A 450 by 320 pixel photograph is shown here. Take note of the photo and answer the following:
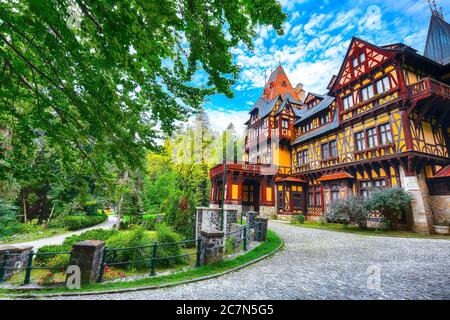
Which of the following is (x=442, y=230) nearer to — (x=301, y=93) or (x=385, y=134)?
(x=385, y=134)

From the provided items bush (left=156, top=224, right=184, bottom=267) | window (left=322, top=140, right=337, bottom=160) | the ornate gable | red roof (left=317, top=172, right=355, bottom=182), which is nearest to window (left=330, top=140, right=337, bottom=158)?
window (left=322, top=140, right=337, bottom=160)

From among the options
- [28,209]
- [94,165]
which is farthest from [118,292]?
[28,209]

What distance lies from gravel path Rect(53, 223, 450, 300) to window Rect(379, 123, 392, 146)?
374 inches

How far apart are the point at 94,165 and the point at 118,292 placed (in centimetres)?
297

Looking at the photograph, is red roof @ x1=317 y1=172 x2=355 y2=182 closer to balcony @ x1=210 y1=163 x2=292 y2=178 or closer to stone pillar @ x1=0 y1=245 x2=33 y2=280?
balcony @ x1=210 y1=163 x2=292 y2=178

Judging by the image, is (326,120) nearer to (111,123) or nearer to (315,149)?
(315,149)

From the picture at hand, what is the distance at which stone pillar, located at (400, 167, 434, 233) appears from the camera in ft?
43.1

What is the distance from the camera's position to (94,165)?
484cm

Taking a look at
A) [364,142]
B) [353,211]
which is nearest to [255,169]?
[364,142]

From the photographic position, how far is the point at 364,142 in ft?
56.2

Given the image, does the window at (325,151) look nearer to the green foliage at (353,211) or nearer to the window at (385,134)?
the window at (385,134)

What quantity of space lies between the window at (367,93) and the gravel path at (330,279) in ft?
41.8

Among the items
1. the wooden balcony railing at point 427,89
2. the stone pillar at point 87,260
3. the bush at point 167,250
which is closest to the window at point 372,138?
the wooden balcony railing at point 427,89

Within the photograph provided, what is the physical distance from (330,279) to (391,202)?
10.7m
